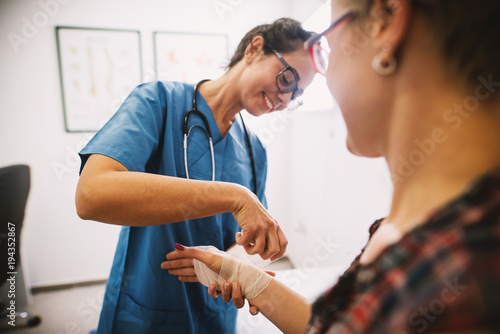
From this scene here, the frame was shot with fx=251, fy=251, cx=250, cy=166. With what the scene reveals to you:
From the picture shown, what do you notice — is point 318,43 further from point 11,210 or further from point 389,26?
point 11,210

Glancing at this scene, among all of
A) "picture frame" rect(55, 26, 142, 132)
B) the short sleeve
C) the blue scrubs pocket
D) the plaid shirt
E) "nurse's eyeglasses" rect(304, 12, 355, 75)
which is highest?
"picture frame" rect(55, 26, 142, 132)

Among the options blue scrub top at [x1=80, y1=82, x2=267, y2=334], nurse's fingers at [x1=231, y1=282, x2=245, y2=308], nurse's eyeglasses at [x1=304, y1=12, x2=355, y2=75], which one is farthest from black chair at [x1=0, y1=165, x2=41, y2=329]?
nurse's eyeglasses at [x1=304, y1=12, x2=355, y2=75]

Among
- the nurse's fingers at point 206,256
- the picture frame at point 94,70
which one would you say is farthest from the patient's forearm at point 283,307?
the picture frame at point 94,70

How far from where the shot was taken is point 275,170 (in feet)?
9.06

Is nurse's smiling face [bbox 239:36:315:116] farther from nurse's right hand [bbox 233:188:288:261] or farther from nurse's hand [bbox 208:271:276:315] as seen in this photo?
nurse's hand [bbox 208:271:276:315]

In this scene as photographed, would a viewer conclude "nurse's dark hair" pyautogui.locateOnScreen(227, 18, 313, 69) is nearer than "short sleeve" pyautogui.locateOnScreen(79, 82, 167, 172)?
No

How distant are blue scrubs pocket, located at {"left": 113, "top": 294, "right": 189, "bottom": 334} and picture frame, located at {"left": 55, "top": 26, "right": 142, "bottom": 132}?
1986 millimetres

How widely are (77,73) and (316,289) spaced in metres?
2.53

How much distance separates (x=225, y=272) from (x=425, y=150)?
0.60m

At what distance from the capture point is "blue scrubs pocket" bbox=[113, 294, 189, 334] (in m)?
0.80

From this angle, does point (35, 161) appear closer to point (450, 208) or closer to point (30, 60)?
point (30, 60)

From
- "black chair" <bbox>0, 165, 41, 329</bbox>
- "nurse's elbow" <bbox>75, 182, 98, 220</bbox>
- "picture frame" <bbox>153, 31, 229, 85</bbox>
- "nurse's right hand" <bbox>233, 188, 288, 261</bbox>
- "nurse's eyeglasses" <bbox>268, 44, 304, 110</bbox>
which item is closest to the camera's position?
"nurse's elbow" <bbox>75, 182, 98, 220</bbox>

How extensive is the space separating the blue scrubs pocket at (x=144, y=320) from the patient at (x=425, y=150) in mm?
608

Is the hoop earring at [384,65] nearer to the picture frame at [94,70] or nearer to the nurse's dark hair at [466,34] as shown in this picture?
the nurse's dark hair at [466,34]
